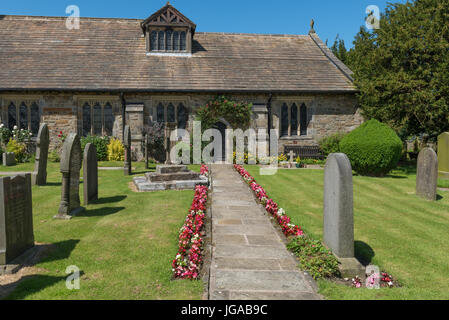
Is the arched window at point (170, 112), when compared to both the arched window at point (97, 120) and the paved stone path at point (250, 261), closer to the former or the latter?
the arched window at point (97, 120)

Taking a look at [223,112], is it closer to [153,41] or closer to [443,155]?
[153,41]

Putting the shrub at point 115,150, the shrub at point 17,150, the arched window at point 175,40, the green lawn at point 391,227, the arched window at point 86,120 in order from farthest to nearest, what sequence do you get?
the arched window at point 175,40 → the arched window at point 86,120 → the shrub at point 115,150 → the shrub at point 17,150 → the green lawn at point 391,227

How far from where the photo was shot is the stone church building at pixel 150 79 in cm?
1662

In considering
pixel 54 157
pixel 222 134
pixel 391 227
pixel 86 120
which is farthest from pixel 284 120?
pixel 54 157

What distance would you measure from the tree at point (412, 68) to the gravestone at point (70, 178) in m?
14.3

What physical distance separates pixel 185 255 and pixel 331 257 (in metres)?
2.11

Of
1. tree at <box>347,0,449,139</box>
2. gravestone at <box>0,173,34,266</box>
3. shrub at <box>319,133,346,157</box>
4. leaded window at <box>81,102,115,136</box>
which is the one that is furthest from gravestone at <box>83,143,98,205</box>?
tree at <box>347,0,449,139</box>

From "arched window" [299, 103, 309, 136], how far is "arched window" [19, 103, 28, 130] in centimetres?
1535

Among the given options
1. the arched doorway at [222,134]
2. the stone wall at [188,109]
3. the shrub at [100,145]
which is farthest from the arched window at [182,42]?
the shrub at [100,145]

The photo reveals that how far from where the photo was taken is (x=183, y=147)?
1619 cm

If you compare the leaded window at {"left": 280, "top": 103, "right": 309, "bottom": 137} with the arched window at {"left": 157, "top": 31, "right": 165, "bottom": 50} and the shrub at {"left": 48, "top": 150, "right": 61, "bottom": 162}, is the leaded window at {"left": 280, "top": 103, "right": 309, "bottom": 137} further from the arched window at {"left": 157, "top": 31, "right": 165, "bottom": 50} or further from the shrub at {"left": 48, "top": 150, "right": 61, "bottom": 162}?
the shrub at {"left": 48, "top": 150, "right": 61, "bottom": 162}

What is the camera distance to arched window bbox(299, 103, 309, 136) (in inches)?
723
